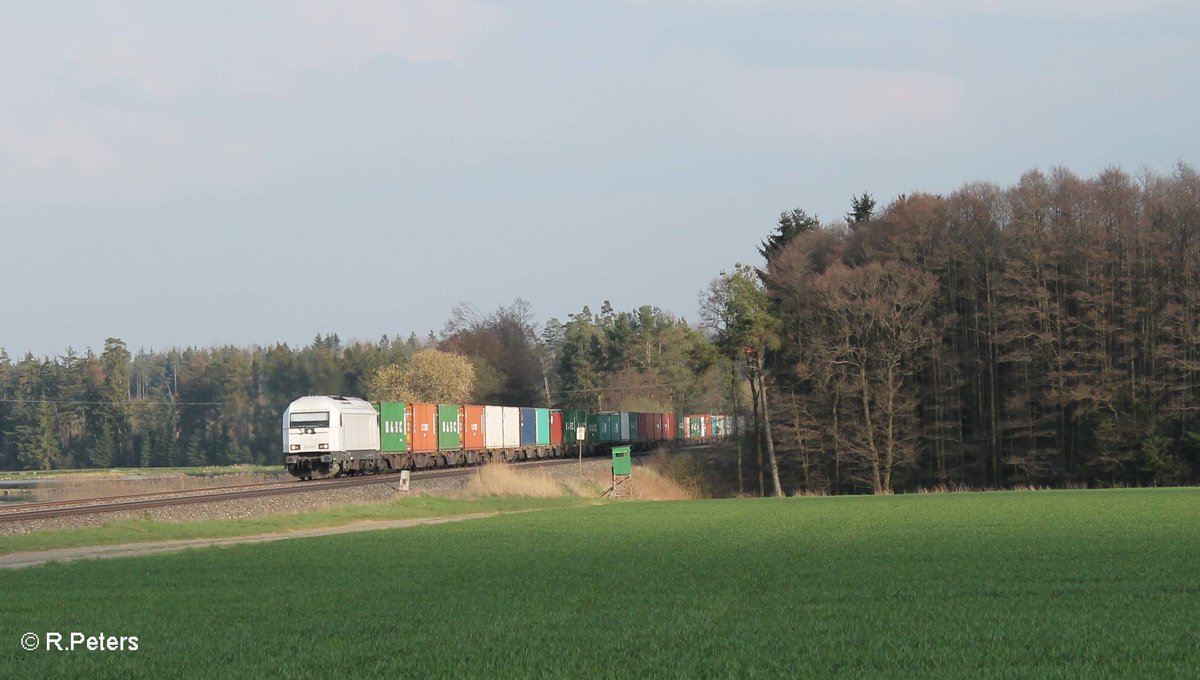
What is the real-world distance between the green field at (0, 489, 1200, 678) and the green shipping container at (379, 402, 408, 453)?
1133 inches

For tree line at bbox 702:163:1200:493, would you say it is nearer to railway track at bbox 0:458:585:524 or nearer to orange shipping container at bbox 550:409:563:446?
orange shipping container at bbox 550:409:563:446

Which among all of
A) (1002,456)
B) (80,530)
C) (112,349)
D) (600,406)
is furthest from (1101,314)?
(112,349)

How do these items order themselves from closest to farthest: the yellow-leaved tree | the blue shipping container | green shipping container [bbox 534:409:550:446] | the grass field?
the grass field → the blue shipping container → green shipping container [bbox 534:409:550:446] → the yellow-leaved tree

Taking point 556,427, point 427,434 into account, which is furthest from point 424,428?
point 556,427

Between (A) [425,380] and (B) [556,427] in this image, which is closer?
(B) [556,427]

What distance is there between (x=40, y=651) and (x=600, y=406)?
116 m

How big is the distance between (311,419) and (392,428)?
7.07 metres

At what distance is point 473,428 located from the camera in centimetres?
6800

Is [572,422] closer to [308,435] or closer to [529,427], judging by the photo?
[529,427]

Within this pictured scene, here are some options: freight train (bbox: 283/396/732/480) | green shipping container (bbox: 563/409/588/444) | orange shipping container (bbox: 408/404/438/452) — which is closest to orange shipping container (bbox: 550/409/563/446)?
freight train (bbox: 283/396/732/480)

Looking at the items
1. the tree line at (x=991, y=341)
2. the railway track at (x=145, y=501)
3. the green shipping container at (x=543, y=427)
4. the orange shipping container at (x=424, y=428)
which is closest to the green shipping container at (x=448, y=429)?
the orange shipping container at (x=424, y=428)

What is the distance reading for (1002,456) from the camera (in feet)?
213

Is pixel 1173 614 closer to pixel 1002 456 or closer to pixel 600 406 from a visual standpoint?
pixel 1002 456

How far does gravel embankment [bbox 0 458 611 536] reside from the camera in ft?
96.5
